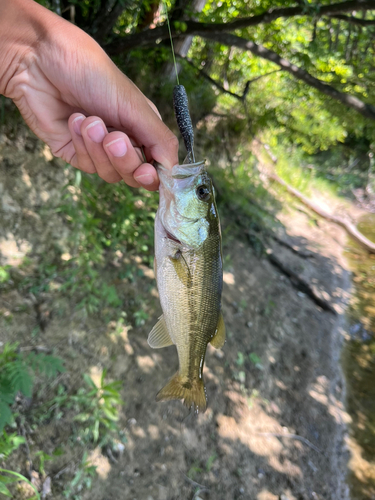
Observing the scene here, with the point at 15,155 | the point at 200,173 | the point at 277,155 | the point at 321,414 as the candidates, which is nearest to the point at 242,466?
the point at 321,414

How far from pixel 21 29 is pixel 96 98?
609 mm

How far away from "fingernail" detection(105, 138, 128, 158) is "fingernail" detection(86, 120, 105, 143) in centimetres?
9

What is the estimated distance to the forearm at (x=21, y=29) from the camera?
1799 millimetres

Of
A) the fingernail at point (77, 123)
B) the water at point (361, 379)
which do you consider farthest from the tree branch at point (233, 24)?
the water at point (361, 379)

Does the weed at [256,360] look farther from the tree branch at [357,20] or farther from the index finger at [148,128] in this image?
the tree branch at [357,20]

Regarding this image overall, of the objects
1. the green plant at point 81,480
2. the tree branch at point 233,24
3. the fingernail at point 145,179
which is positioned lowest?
the green plant at point 81,480

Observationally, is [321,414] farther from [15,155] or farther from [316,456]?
[15,155]

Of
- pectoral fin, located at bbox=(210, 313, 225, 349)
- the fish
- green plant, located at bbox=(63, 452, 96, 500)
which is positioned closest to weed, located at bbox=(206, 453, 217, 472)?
green plant, located at bbox=(63, 452, 96, 500)

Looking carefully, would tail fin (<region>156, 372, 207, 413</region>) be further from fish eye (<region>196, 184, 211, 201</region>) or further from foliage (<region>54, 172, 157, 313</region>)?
foliage (<region>54, 172, 157, 313</region>)

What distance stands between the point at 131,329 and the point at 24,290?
1.37m

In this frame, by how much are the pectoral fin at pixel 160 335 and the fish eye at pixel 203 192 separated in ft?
2.70

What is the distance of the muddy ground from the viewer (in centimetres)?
320

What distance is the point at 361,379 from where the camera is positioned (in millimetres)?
6066

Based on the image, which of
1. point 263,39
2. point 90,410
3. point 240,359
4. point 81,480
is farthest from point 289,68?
point 81,480
